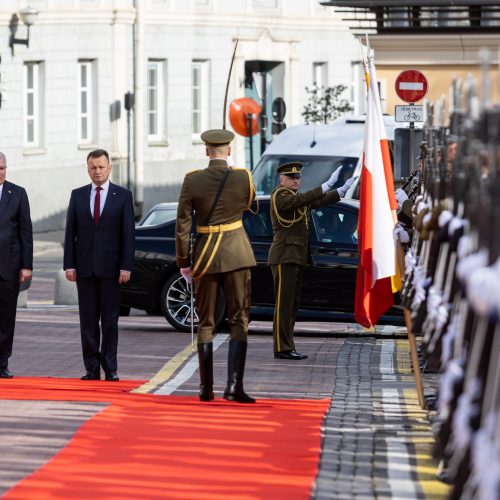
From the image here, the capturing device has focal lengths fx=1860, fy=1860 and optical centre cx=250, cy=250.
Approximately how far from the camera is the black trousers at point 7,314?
45.3 feet

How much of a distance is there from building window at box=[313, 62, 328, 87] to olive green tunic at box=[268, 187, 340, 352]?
33.5m

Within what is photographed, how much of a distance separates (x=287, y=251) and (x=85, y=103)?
26364mm

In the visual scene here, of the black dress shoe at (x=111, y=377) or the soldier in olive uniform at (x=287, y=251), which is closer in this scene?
the black dress shoe at (x=111, y=377)

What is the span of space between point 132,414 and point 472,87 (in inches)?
145

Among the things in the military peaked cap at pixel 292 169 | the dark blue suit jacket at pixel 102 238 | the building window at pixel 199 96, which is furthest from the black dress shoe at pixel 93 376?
the building window at pixel 199 96

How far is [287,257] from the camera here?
1602 cm

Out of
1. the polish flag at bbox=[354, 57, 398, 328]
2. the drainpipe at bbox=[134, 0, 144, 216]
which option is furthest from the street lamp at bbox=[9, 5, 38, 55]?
the polish flag at bbox=[354, 57, 398, 328]

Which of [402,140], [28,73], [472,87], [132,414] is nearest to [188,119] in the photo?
[28,73]

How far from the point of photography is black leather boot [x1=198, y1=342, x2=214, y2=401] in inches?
468

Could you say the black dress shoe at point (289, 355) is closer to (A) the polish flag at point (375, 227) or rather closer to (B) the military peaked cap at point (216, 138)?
(A) the polish flag at point (375, 227)

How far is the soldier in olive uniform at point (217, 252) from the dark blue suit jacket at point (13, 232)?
212 centimetres

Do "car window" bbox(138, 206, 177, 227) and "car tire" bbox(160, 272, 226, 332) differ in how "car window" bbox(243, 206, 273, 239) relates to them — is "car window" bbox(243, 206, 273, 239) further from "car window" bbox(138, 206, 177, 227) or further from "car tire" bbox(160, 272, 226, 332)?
"car window" bbox(138, 206, 177, 227)

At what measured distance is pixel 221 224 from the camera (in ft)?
39.6

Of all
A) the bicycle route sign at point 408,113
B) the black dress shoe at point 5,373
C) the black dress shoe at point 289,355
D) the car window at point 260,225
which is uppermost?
the bicycle route sign at point 408,113
